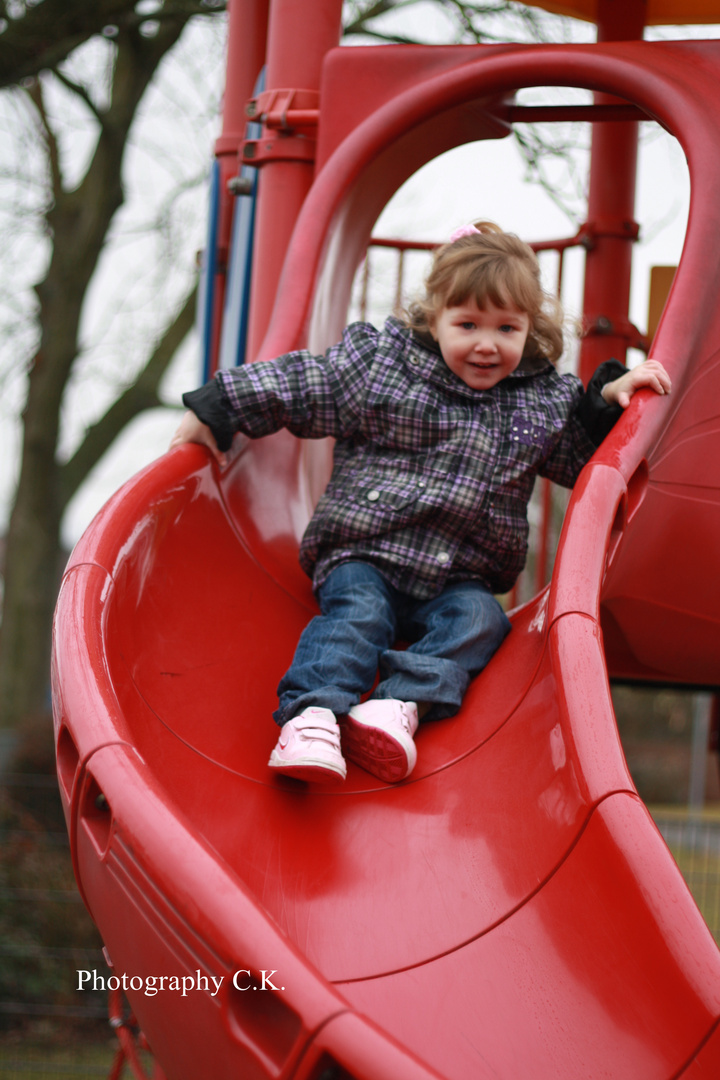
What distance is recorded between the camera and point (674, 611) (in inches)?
77.9

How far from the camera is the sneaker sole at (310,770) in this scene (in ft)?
4.81

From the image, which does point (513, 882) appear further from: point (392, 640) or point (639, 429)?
point (639, 429)

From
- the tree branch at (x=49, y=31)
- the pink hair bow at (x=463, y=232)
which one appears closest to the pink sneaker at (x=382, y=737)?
the pink hair bow at (x=463, y=232)

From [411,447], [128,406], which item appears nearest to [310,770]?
[411,447]

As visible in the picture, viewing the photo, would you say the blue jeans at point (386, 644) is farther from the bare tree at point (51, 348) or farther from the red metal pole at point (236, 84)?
the bare tree at point (51, 348)

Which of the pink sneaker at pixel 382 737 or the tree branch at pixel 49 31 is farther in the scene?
the tree branch at pixel 49 31

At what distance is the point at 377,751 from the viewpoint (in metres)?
1.56

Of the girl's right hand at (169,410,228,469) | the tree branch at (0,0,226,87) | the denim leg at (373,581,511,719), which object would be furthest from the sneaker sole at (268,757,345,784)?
the tree branch at (0,0,226,87)

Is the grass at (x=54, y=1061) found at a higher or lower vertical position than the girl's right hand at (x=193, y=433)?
lower

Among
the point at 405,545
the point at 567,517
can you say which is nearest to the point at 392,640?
the point at 405,545

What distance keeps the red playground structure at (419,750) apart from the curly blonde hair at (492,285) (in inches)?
9.5

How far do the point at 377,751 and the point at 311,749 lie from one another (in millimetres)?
131

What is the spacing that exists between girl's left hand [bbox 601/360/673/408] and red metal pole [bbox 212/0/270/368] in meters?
1.98

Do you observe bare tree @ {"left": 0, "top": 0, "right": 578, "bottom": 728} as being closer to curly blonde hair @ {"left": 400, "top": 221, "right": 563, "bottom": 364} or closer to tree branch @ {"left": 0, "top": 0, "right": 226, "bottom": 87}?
tree branch @ {"left": 0, "top": 0, "right": 226, "bottom": 87}
